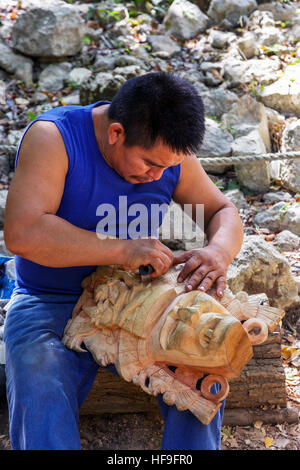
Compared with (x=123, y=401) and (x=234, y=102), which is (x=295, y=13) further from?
(x=123, y=401)

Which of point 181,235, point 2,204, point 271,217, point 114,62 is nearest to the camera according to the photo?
point 181,235

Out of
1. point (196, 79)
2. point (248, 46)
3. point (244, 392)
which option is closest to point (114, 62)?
point (196, 79)

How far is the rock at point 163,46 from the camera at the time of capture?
19.8 ft

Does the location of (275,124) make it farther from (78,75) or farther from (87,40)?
(87,40)

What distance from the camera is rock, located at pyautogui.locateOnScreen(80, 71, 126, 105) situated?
5.06 meters

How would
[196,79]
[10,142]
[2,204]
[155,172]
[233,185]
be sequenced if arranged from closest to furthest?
[155,172] → [2,204] → [233,185] → [10,142] → [196,79]

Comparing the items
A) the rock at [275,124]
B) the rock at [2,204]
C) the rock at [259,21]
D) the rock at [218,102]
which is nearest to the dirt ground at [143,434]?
the rock at [2,204]

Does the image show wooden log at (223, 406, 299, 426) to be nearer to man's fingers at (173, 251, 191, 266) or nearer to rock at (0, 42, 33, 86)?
man's fingers at (173, 251, 191, 266)

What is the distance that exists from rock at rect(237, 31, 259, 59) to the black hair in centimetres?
445

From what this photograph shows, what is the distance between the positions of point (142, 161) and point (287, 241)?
235cm

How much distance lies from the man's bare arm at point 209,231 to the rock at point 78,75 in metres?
3.82

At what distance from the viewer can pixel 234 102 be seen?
531 centimetres

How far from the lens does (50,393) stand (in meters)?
1.72

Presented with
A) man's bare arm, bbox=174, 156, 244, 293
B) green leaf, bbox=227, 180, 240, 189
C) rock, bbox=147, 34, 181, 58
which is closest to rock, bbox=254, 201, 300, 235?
green leaf, bbox=227, 180, 240, 189
